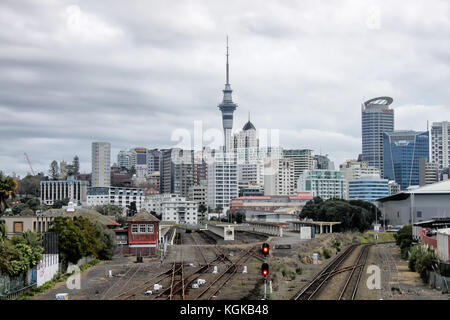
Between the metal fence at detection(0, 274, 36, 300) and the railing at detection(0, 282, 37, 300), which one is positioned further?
the metal fence at detection(0, 274, 36, 300)

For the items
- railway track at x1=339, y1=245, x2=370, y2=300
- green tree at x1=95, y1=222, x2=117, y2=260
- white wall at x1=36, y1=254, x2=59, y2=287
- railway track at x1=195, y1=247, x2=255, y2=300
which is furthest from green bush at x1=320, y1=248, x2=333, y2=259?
white wall at x1=36, y1=254, x2=59, y2=287

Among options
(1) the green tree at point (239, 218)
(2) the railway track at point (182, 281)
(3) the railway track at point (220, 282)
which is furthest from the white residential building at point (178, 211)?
(3) the railway track at point (220, 282)

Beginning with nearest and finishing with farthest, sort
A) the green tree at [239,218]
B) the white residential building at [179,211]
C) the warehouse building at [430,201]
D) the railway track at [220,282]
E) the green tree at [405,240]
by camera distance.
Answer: the railway track at [220,282] → the green tree at [405,240] → the warehouse building at [430,201] → the green tree at [239,218] → the white residential building at [179,211]

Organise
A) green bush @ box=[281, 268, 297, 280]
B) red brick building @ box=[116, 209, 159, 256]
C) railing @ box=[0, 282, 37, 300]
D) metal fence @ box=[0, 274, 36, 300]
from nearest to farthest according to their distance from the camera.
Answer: railing @ box=[0, 282, 37, 300] → metal fence @ box=[0, 274, 36, 300] → green bush @ box=[281, 268, 297, 280] → red brick building @ box=[116, 209, 159, 256]

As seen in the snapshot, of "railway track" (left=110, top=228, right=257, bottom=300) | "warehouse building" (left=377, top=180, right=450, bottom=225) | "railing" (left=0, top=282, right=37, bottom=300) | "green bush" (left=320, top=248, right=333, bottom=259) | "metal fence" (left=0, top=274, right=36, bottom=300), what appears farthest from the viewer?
"warehouse building" (left=377, top=180, right=450, bottom=225)

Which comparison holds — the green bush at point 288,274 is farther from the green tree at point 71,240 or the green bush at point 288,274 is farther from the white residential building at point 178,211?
the white residential building at point 178,211

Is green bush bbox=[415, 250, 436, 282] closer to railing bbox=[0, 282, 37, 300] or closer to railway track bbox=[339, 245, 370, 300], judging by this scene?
railway track bbox=[339, 245, 370, 300]

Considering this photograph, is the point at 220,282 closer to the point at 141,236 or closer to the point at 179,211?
the point at 141,236

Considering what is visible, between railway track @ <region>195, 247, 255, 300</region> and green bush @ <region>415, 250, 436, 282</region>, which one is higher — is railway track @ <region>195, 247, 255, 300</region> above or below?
below

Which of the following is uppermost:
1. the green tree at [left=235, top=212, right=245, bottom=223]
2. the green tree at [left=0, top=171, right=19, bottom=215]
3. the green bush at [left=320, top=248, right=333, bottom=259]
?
the green tree at [left=0, top=171, right=19, bottom=215]

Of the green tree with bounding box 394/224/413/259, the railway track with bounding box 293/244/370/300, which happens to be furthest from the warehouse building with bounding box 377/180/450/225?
the railway track with bounding box 293/244/370/300

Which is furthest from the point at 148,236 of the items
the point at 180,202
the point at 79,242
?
the point at 180,202

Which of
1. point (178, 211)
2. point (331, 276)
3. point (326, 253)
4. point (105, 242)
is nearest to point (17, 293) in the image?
point (331, 276)
